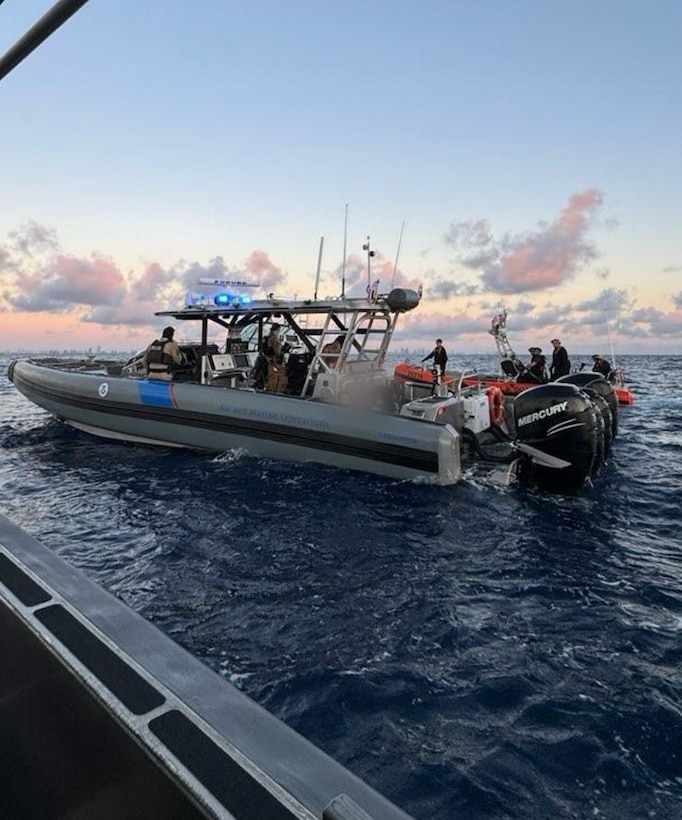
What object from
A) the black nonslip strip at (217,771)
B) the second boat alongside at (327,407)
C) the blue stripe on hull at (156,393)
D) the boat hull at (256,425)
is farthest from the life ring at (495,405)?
Result: the black nonslip strip at (217,771)

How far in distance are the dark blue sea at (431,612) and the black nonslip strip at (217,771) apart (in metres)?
1.33

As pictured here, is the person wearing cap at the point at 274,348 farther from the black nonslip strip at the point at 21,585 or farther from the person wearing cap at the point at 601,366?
the person wearing cap at the point at 601,366

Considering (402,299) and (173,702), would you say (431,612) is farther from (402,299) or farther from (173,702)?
(402,299)

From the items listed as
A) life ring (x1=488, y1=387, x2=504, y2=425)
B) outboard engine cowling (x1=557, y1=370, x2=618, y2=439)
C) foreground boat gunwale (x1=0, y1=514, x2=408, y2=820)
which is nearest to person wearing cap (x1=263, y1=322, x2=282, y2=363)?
life ring (x1=488, y1=387, x2=504, y2=425)

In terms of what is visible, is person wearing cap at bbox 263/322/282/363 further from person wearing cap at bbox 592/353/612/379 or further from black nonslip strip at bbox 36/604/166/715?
person wearing cap at bbox 592/353/612/379

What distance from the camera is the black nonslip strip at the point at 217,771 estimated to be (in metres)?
1.25

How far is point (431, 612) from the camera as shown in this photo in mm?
3980

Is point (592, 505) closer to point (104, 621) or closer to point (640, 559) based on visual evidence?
point (640, 559)

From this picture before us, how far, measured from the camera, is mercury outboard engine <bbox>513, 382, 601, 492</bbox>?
6594 millimetres


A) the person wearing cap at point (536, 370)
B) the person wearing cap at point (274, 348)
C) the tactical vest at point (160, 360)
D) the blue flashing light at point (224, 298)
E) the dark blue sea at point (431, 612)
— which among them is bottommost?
the dark blue sea at point (431, 612)

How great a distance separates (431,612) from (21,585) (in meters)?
2.75

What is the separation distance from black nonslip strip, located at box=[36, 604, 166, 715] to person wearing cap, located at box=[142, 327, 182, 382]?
27.0 ft

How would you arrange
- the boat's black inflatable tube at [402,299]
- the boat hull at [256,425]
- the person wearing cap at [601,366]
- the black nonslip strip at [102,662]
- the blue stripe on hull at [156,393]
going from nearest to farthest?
the black nonslip strip at [102,662], the boat hull at [256,425], the boat's black inflatable tube at [402,299], the blue stripe on hull at [156,393], the person wearing cap at [601,366]

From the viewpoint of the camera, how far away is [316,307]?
903 centimetres
